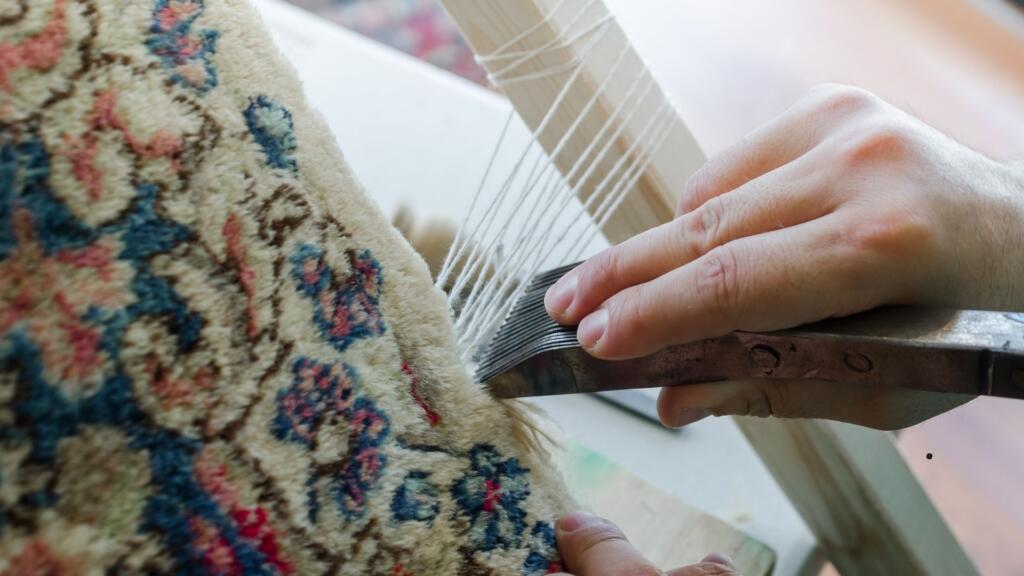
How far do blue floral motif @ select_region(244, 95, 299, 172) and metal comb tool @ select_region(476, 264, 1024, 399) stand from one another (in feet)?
0.64

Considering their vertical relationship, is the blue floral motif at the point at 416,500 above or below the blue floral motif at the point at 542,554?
above

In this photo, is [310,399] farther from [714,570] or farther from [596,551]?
[714,570]

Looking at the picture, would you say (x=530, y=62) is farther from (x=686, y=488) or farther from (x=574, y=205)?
(x=686, y=488)

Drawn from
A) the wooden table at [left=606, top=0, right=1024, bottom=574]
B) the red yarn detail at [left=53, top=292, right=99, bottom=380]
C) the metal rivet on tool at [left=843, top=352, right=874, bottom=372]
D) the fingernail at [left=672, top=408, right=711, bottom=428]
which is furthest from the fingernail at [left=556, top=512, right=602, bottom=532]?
the wooden table at [left=606, top=0, right=1024, bottom=574]

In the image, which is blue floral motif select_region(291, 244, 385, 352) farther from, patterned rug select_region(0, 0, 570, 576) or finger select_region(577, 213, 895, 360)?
finger select_region(577, 213, 895, 360)

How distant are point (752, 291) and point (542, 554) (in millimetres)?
217

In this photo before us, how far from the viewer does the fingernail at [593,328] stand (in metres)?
0.53

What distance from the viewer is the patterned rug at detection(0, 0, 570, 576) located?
0.37m

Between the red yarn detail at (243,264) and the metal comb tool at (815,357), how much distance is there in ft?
0.59

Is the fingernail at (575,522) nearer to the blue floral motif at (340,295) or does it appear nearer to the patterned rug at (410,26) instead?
the blue floral motif at (340,295)

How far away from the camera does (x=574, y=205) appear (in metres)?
1.05

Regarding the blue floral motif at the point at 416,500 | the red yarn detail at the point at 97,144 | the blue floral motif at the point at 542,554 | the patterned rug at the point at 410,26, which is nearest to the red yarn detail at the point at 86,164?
the red yarn detail at the point at 97,144

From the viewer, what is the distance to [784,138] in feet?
1.98

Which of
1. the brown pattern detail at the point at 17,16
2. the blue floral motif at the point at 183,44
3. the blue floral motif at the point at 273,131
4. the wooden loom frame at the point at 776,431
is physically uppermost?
the brown pattern detail at the point at 17,16
